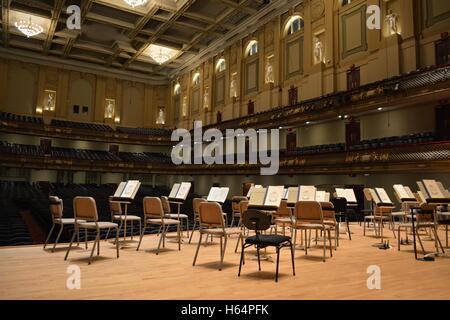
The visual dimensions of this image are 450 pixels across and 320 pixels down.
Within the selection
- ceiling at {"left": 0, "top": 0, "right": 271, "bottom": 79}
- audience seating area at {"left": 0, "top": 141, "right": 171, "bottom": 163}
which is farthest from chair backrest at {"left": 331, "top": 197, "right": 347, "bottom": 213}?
audience seating area at {"left": 0, "top": 141, "right": 171, "bottom": 163}

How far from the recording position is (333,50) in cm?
1397

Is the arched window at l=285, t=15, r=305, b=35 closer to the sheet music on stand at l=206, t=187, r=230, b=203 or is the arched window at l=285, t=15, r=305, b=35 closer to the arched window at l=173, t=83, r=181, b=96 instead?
the arched window at l=173, t=83, r=181, b=96

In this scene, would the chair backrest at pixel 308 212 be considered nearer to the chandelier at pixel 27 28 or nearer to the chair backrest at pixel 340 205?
the chair backrest at pixel 340 205

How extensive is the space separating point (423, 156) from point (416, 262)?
5.79m

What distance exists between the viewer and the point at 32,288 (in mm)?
3488

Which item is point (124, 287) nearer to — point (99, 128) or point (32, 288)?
point (32, 288)

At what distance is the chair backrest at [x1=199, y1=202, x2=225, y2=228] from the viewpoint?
15.4 ft

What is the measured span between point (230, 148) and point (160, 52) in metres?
7.71

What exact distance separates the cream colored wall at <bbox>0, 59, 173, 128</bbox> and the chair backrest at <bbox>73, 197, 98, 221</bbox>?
66.4 ft

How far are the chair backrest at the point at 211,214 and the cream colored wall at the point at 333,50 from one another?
31.5ft

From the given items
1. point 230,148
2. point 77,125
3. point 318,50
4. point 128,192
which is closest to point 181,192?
point 128,192

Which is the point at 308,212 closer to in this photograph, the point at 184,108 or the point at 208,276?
the point at 208,276

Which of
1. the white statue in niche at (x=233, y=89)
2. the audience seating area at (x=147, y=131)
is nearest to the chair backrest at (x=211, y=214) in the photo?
the white statue in niche at (x=233, y=89)
